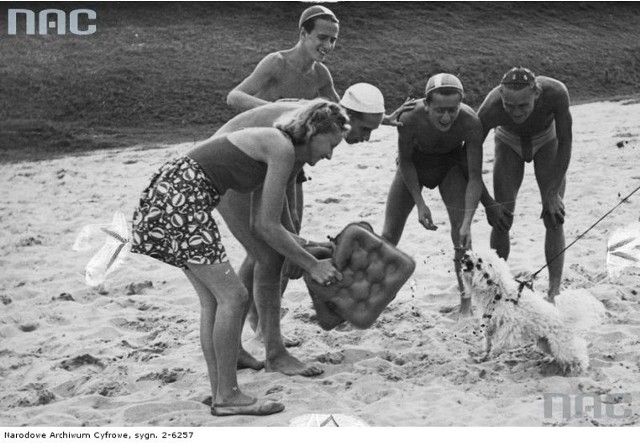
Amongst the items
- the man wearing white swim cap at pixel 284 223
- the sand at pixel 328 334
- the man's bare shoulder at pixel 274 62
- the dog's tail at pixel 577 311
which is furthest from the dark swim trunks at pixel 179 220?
the dog's tail at pixel 577 311

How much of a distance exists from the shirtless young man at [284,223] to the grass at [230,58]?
3558 mm

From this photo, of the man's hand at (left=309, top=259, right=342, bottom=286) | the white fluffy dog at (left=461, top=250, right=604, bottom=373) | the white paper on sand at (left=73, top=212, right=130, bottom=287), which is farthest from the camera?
the white paper on sand at (left=73, top=212, right=130, bottom=287)

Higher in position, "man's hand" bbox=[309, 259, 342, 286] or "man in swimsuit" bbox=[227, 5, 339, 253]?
"man in swimsuit" bbox=[227, 5, 339, 253]

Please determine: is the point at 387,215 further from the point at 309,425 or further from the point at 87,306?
the point at 87,306

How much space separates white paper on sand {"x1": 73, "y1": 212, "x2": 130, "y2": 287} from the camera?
5.09 metres

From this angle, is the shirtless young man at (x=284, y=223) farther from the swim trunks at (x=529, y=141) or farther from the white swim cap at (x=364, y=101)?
the swim trunks at (x=529, y=141)

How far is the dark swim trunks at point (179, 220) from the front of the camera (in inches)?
116

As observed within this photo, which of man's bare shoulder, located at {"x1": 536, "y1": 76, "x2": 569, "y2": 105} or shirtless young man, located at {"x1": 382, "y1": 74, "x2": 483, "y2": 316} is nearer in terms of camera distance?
shirtless young man, located at {"x1": 382, "y1": 74, "x2": 483, "y2": 316}

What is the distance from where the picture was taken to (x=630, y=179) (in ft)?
19.5

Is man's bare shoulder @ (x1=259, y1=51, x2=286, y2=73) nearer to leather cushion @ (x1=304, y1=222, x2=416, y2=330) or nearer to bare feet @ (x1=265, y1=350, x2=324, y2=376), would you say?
leather cushion @ (x1=304, y1=222, x2=416, y2=330)

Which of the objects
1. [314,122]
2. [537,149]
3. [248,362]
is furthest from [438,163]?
[248,362]

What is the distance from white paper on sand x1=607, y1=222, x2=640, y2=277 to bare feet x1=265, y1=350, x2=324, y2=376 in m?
1.98

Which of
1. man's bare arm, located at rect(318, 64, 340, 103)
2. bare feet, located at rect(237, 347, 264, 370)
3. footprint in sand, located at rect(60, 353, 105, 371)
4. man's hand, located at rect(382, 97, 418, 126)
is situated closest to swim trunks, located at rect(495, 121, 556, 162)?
man's hand, located at rect(382, 97, 418, 126)
